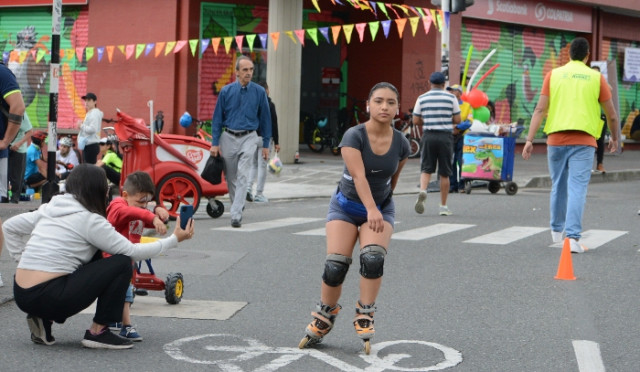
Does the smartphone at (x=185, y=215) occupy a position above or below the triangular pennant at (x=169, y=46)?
below

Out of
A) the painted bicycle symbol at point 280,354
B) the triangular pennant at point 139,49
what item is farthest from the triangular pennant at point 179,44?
the painted bicycle symbol at point 280,354

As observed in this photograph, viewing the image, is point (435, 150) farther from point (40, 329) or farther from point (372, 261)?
point (40, 329)

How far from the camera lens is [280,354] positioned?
6262 millimetres

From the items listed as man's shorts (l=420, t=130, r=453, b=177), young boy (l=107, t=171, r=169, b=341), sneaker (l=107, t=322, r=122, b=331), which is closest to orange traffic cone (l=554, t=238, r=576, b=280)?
young boy (l=107, t=171, r=169, b=341)

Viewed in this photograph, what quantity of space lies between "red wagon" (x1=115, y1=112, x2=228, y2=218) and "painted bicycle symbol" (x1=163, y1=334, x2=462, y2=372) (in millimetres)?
7126

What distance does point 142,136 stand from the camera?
1377 centimetres

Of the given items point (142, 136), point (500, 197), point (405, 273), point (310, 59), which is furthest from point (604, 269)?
point (310, 59)

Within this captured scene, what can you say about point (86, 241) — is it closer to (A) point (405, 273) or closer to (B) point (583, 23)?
(A) point (405, 273)

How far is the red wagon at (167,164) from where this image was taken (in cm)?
1373

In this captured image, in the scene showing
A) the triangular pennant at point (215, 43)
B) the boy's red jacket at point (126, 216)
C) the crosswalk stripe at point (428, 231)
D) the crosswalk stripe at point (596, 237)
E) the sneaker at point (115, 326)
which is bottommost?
the sneaker at point (115, 326)

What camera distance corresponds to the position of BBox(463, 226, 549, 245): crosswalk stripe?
1197 cm

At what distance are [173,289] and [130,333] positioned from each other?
1192 mm

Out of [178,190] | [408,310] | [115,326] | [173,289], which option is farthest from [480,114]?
[115,326]

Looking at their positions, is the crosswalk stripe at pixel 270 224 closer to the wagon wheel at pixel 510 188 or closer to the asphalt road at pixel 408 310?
the asphalt road at pixel 408 310
